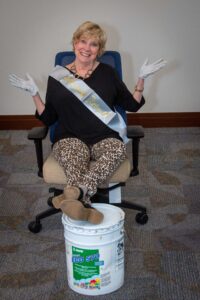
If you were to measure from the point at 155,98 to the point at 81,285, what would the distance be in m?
2.47

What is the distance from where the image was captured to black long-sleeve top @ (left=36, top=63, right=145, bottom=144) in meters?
2.44

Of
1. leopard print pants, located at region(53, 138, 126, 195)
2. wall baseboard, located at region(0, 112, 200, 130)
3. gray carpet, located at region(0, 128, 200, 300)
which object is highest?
leopard print pants, located at region(53, 138, 126, 195)

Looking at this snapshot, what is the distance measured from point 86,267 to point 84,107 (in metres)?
0.90

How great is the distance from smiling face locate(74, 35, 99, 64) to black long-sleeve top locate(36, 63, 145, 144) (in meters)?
0.08

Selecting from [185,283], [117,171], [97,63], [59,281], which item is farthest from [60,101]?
[185,283]

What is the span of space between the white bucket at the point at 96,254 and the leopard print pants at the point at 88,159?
0.19 meters

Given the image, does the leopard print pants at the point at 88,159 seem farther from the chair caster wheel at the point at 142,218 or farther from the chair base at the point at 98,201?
the chair caster wheel at the point at 142,218

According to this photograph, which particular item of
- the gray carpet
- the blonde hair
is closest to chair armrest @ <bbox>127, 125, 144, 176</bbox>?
the gray carpet

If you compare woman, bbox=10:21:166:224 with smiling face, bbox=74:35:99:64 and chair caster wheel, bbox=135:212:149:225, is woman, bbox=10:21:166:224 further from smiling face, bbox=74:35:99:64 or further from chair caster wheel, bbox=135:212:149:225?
chair caster wheel, bbox=135:212:149:225

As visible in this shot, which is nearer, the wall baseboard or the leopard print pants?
the leopard print pants

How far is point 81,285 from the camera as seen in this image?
6.53 ft

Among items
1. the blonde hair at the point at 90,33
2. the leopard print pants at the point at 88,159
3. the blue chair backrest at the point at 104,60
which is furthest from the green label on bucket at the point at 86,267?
the blonde hair at the point at 90,33

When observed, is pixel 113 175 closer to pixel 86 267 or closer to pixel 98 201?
pixel 98 201

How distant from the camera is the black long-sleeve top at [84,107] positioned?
8.00 feet
